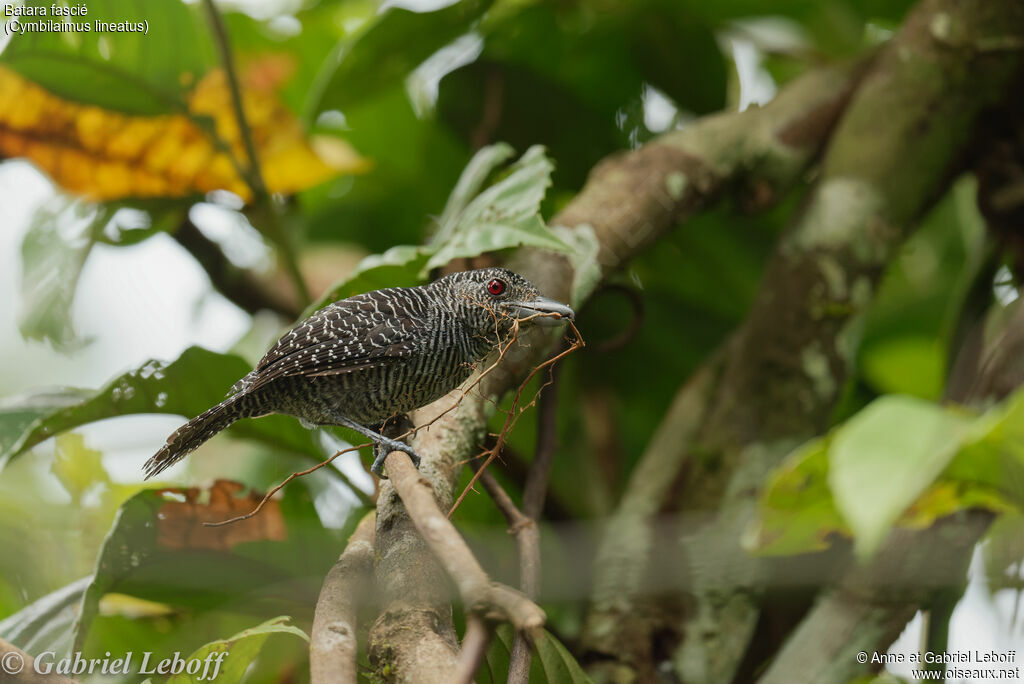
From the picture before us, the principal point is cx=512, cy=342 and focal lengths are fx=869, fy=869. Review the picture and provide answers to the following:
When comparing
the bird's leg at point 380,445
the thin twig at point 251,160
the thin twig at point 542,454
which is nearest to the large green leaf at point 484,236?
the bird's leg at point 380,445

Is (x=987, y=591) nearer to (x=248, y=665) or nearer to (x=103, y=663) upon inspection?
(x=248, y=665)

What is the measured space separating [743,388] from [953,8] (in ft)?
3.54

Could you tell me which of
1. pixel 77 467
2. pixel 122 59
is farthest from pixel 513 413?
pixel 122 59

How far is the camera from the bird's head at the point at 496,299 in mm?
1231

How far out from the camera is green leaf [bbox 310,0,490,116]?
6.84 feet

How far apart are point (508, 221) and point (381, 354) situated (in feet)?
0.87

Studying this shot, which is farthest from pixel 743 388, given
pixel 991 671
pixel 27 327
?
pixel 27 327

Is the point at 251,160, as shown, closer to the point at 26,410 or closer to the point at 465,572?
the point at 26,410

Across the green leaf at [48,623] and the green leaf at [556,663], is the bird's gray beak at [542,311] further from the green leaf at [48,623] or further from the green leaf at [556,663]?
the green leaf at [48,623]

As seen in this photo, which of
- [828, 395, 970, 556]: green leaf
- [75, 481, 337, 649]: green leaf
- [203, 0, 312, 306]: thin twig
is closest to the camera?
[828, 395, 970, 556]: green leaf

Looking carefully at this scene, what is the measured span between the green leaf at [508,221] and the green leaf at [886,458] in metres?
0.50

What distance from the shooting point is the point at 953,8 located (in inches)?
82.8

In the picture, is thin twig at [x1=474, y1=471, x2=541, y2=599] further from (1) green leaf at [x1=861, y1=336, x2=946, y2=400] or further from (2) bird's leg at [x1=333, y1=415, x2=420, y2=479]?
(1) green leaf at [x1=861, y1=336, x2=946, y2=400]

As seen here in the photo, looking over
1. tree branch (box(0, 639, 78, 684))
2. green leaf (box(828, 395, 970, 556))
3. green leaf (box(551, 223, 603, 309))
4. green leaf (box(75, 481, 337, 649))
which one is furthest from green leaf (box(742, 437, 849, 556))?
tree branch (box(0, 639, 78, 684))
